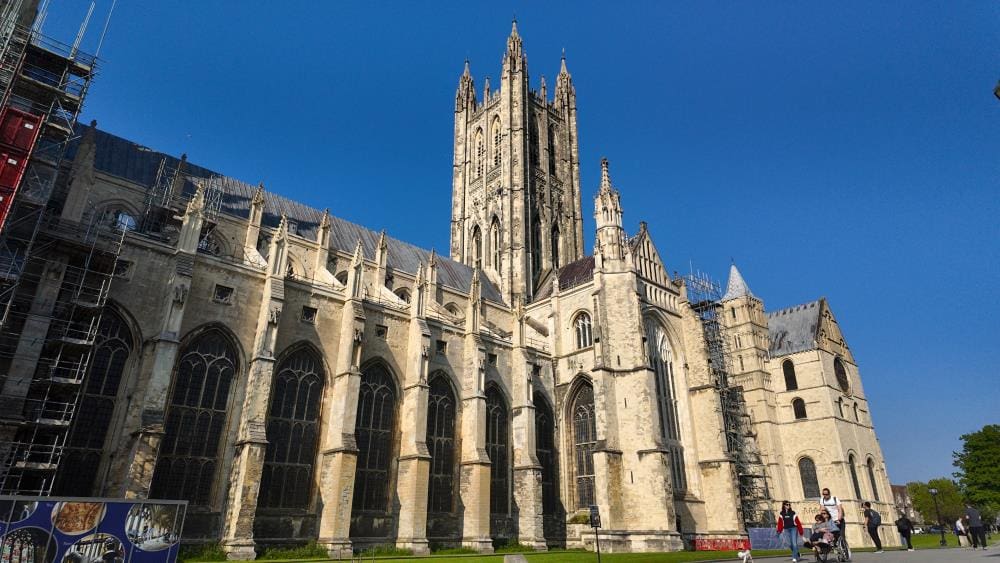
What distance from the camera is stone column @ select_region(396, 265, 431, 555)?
23.1 m

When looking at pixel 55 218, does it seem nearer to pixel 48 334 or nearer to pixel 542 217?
pixel 48 334

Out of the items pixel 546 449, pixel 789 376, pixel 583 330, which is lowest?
pixel 546 449

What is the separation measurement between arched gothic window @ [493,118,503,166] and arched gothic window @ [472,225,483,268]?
595cm

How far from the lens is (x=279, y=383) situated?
22359 mm

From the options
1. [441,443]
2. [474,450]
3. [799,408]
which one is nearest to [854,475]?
[799,408]

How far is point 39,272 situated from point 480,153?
37.0 m

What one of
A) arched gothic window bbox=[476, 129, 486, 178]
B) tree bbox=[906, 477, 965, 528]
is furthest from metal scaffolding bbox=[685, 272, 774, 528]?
tree bbox=[906, 477, 965, 528]

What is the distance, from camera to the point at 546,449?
101 ft

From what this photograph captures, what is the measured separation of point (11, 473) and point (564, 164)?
43318 millimetres

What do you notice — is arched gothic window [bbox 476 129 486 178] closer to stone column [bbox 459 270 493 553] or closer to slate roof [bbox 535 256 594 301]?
slate roof [bbox 535 256 594 301]

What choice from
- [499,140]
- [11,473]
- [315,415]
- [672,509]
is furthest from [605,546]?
[499,140]

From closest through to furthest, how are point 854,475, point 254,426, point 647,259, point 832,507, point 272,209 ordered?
→ point 832,507, point 254,426, point 272,209, point 647,259, point 854,475

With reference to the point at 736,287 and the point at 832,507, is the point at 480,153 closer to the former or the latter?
the point at 736,287

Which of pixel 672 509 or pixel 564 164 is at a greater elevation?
pixel 564 164
